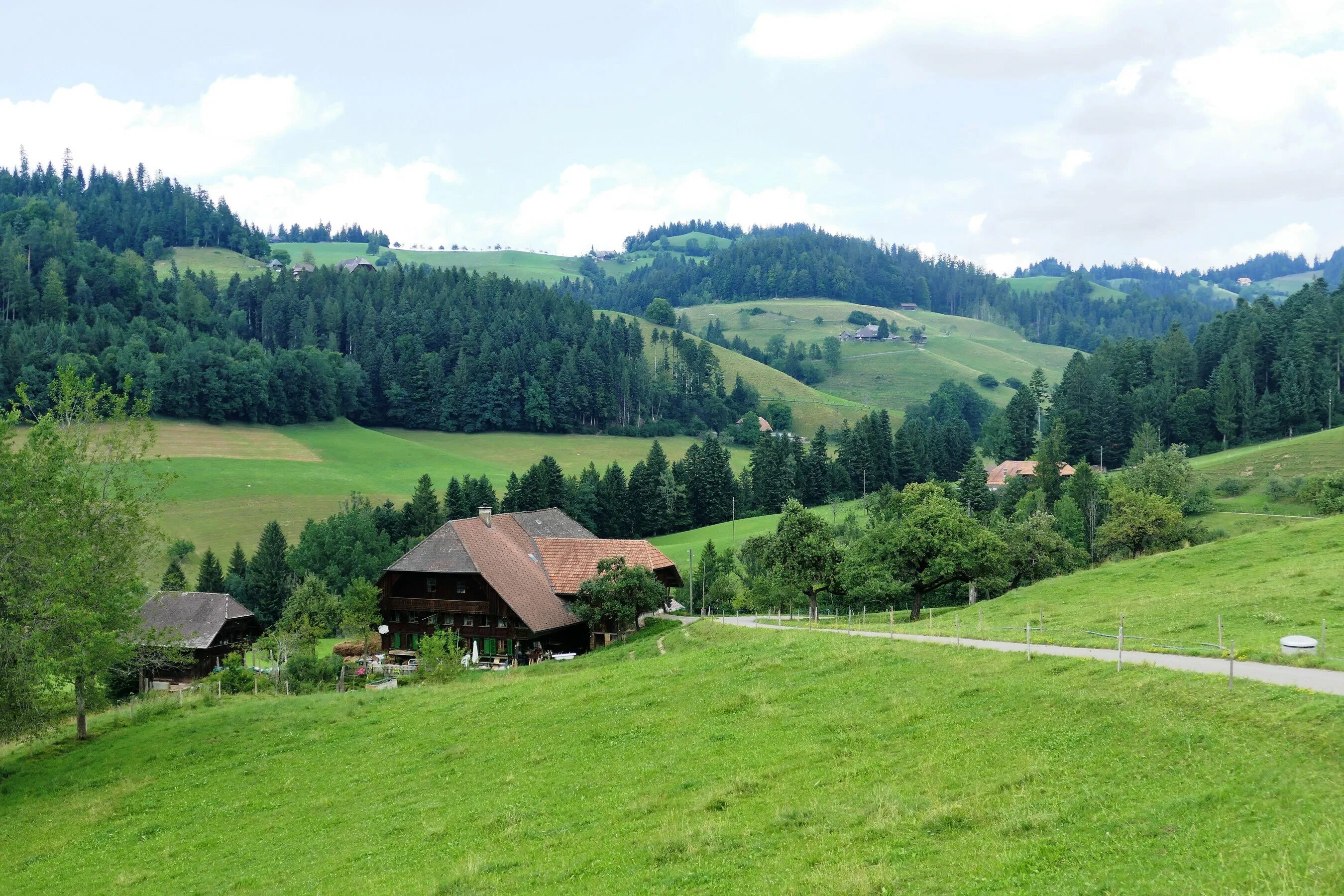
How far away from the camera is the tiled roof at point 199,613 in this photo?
61.8 metres

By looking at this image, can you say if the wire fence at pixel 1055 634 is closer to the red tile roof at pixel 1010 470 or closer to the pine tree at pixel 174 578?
the pine tree at pixel 174 578

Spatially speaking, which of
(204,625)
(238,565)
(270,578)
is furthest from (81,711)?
(238,565)

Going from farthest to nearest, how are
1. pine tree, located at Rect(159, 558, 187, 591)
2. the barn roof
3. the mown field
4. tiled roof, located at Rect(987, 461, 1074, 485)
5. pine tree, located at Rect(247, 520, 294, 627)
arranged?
tiled roof, located at Rect(987, 461, 1074, 485) < pine tree, located at Rect(247, 520, 294, 627) < pine tree, located at Rect(159, 558, 187, 591) < the barn roof < the mown field

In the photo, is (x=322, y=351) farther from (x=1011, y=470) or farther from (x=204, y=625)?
(x=1011, y=470)

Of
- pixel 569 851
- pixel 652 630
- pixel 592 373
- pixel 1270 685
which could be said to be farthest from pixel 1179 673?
pixel 592 373

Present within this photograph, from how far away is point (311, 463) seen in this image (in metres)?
127

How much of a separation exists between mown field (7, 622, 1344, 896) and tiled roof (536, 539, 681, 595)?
2895 cm

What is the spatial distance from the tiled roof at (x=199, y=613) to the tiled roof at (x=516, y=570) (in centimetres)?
1626

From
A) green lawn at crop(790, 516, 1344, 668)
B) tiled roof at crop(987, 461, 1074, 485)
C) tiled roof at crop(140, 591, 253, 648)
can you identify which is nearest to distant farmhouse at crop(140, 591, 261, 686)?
tiled roof at crop(140, 591, 253, 648)

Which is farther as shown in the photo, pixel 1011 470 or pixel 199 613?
pixel 1011 470

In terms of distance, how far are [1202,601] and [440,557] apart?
43125 mm

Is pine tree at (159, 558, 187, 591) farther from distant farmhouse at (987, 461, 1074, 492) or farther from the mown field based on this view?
distant farmhouse at (987, 461, 1074, 492)

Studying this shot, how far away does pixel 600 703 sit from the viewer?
94.3 ft

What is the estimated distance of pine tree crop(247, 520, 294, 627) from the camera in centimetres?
8456
